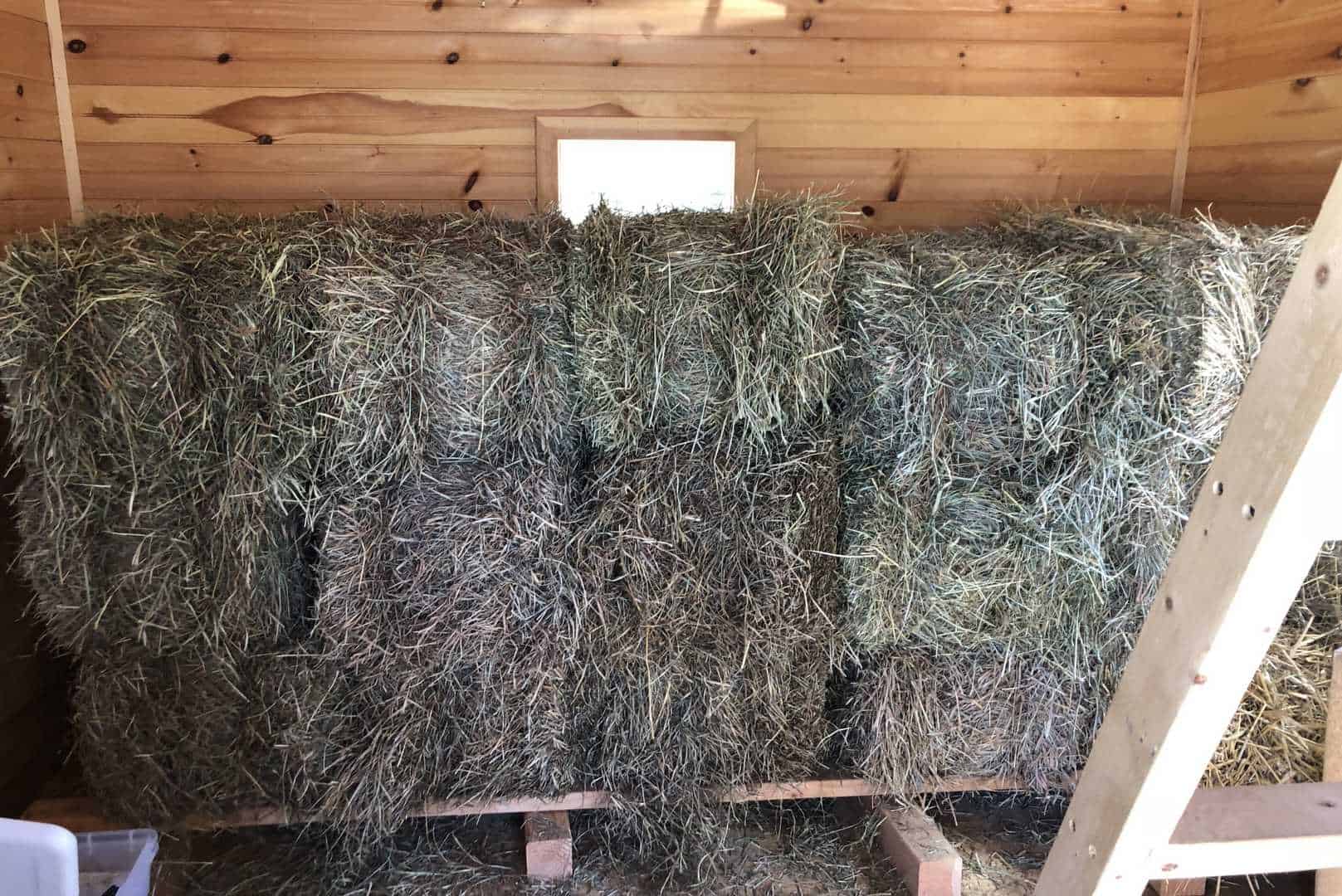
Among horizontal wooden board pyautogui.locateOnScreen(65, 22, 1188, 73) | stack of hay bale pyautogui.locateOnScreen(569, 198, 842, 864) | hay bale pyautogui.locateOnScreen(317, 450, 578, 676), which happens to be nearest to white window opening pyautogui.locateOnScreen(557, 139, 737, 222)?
horizontal wooden board pyautogui.locateOnScreen(65, 22, 1188, 73)

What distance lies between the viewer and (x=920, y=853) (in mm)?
1996

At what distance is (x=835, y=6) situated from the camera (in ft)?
8.83

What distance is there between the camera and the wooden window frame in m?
2.66

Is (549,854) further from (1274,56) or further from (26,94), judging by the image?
(1274,56)

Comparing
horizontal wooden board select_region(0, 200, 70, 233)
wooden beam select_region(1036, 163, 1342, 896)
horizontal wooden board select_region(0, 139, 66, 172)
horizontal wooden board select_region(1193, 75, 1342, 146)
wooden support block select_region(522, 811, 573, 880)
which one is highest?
horizontal wooden board select_region(1193, 75, 1342, 146)

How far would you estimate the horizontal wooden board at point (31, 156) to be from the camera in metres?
2.25

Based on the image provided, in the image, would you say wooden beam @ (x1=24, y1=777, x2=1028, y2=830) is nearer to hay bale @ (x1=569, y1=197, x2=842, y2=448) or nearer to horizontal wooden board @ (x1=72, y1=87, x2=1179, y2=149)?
hay bale @ (x1=569, y1=197, x2=842, y2=448)

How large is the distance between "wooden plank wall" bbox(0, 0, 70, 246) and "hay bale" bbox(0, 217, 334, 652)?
23.1 inches

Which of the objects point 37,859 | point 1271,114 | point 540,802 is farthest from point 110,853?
point 1271,114

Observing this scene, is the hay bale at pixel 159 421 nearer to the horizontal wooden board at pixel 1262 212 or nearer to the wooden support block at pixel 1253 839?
the wooden support block at pixel 1253 839

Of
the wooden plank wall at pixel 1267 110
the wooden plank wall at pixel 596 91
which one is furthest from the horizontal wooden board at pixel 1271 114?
the wooden plank wall at pixel 596 91

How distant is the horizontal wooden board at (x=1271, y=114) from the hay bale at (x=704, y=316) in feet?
5.02

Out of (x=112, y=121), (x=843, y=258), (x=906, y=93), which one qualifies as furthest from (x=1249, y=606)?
(x=112, y=121)

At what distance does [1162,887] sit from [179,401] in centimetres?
241
